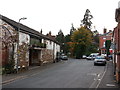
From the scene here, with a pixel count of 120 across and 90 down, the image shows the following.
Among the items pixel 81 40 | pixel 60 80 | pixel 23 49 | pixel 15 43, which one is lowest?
pixel 60 80

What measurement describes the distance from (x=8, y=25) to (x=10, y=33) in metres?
0.86

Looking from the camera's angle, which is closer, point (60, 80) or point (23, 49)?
point (60, 80)

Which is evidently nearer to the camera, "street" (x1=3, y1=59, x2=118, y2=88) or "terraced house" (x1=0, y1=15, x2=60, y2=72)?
"street" (x1=3, y1=59, x2=118, y2=88)

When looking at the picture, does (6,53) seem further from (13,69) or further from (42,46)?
(42,46)

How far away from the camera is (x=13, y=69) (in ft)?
68.2

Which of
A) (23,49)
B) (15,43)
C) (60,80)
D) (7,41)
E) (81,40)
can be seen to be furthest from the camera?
(81,40)

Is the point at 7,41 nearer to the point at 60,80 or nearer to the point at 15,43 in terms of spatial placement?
the point at 15,43

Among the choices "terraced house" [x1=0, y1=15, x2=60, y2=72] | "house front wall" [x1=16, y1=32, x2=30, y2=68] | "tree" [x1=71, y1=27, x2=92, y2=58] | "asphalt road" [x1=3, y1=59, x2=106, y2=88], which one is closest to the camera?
"asphalt road" [x1=3, y1=59, x2=106, y2=88]

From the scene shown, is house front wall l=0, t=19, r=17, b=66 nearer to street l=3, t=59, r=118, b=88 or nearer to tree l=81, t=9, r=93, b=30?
street l=3, t=59, r=118, b=88

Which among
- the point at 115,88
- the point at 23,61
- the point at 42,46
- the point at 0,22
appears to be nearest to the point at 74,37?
the point at 42,46

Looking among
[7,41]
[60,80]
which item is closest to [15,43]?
[7,41]

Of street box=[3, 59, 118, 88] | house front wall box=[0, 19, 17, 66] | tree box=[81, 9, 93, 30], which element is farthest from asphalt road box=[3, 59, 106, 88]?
tree box=[81, 9, 93, 30]

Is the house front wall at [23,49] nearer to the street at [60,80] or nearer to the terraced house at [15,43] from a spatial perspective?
the terraced house at [15,43]

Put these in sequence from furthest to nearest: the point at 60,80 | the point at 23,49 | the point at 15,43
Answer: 1. the point at 23,49
2. the point at 15,43
3. the point at 60,80
